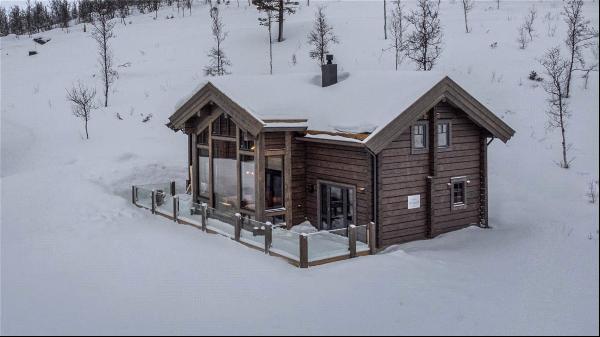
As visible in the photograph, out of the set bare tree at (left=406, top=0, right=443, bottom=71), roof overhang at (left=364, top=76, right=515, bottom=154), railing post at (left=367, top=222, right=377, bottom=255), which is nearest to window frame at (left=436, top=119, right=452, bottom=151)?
roof overhang at (left=364, top=76, right=515, bottom=154)

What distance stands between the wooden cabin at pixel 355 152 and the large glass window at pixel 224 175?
0.11 ft

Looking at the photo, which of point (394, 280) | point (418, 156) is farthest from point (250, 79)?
point (394, 280)

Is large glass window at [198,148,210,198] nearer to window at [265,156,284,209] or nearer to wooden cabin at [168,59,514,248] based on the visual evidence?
wooden cabin at [168,59,514,248]

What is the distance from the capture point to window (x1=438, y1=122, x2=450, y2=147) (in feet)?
55.3

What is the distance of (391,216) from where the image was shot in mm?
15641

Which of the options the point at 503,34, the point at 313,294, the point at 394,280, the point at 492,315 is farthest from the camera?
the point at 503,34

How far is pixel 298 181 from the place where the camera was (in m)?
17.2

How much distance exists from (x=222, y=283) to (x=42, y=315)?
3.67m

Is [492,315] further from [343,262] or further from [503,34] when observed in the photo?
[503,34]

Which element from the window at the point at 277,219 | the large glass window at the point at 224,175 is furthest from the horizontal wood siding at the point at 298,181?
the large glass window at the point at 224,175

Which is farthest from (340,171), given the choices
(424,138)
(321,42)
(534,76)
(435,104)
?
(321,42)

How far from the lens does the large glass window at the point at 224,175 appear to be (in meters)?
17.8

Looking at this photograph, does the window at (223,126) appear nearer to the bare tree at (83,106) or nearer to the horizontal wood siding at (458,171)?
the horizontal wood siding at (458,171)

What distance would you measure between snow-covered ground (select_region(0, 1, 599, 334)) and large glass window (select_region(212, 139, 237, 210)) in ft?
5.12
